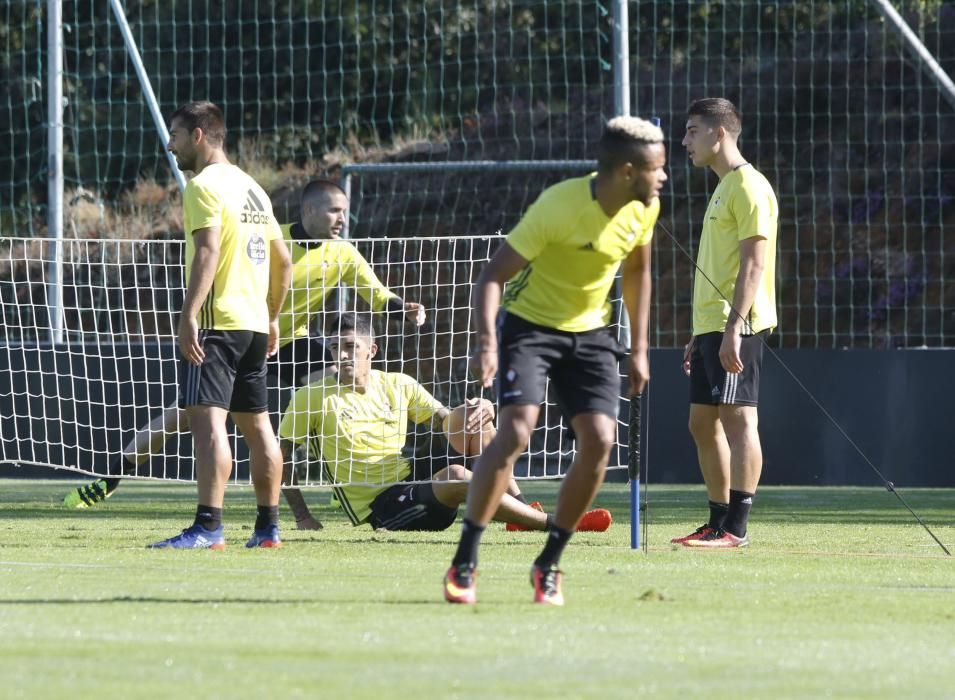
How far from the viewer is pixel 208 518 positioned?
7824mm

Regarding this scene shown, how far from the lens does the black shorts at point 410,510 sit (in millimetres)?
8719

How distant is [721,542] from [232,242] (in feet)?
8.83

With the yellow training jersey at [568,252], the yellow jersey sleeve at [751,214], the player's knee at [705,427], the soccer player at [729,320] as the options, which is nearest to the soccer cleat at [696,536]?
the soccer player at [729,320]

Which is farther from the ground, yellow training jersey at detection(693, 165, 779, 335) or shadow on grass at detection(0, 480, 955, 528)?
yellow training jersey at detection(693, 165, 779, 335)

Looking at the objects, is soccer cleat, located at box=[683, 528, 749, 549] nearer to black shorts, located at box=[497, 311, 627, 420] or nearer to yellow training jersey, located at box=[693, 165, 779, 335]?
yellow training jersey, located at box=[693, 165, 779, 335]

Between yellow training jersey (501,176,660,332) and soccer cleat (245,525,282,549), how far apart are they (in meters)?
2.43

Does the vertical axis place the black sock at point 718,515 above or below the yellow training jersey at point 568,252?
below

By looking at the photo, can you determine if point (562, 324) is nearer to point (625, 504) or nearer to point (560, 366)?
point (560, 366)

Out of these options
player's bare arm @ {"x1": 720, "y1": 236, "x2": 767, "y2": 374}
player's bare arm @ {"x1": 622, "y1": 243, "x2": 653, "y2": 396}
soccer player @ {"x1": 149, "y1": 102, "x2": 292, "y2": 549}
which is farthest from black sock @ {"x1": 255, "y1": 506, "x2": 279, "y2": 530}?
player's bare arm @ {"x1": 622, "y1": 243, "x2": 653, "y2": 396}

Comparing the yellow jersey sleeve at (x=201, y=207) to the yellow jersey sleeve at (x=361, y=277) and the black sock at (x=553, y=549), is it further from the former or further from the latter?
the black sock at (x=553, y=549)

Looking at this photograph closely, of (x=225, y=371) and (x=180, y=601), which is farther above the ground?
(x=225, y=371)

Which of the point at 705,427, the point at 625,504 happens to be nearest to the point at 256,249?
the point at 705,427

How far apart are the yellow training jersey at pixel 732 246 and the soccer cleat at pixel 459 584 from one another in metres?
2.97

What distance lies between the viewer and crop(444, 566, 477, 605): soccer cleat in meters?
5.70
